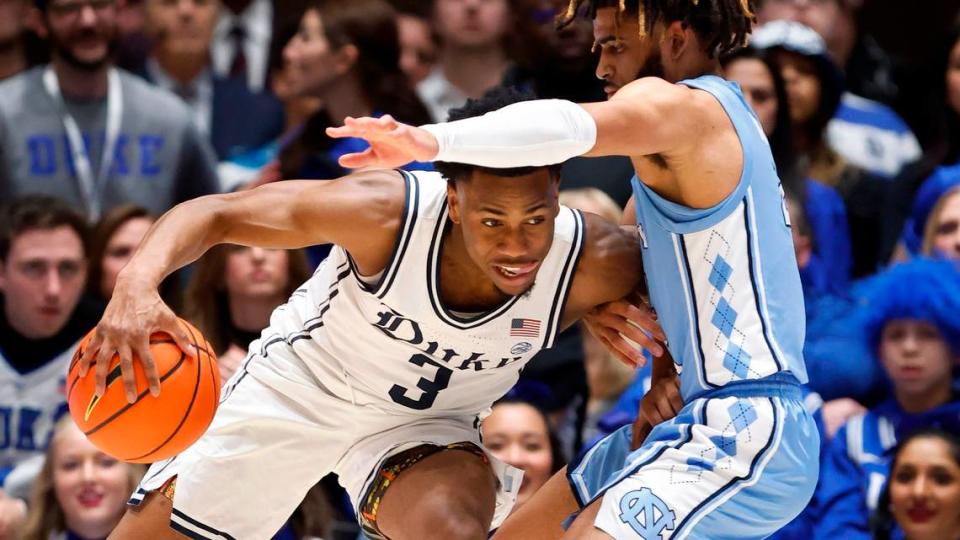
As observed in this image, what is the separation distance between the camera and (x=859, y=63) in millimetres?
8383

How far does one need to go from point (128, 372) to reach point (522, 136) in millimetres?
1083

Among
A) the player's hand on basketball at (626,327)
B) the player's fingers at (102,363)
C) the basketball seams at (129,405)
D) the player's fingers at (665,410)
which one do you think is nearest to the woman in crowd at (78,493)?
the basketball seams at (129,405)

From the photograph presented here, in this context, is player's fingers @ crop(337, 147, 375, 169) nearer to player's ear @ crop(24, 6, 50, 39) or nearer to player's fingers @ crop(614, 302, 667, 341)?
player's fingers @ crop(614, 302, 667, 341)

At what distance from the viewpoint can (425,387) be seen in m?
4.59

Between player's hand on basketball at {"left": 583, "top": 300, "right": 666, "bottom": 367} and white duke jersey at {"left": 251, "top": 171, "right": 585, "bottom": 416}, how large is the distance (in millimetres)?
120

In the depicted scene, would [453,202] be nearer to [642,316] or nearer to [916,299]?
[642,316]

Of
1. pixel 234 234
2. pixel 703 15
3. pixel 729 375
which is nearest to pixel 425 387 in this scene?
pixel 234 234

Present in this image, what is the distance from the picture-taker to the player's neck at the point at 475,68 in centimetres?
791

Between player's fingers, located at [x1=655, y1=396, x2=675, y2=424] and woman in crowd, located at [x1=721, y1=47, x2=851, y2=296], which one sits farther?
woman in crowd, located at [x1=721, y1=47, x2=851, y2=296]

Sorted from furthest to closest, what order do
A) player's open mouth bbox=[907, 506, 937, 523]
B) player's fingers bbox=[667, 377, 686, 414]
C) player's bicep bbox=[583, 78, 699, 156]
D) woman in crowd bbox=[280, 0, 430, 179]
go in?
woman in crowd bbox=[280, 0, 430, 179]
player's open mouth bbox=[907, 506, 937, 523]
player's fingers bbox=[667, 377, 686, 414]
player's bicep bbox=[583, 78, 699, 156]

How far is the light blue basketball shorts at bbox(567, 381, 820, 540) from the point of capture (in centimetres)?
386

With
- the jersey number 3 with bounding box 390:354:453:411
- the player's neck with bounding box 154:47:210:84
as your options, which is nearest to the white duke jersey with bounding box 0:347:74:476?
the jersey number 3 with bounding box 390:354:453:411

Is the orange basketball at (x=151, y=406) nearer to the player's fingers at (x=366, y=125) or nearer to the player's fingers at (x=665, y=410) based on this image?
the player's fingers at (x=366, y=125)

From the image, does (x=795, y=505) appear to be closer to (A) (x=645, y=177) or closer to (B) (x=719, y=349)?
(B) (x=719, y=349)
